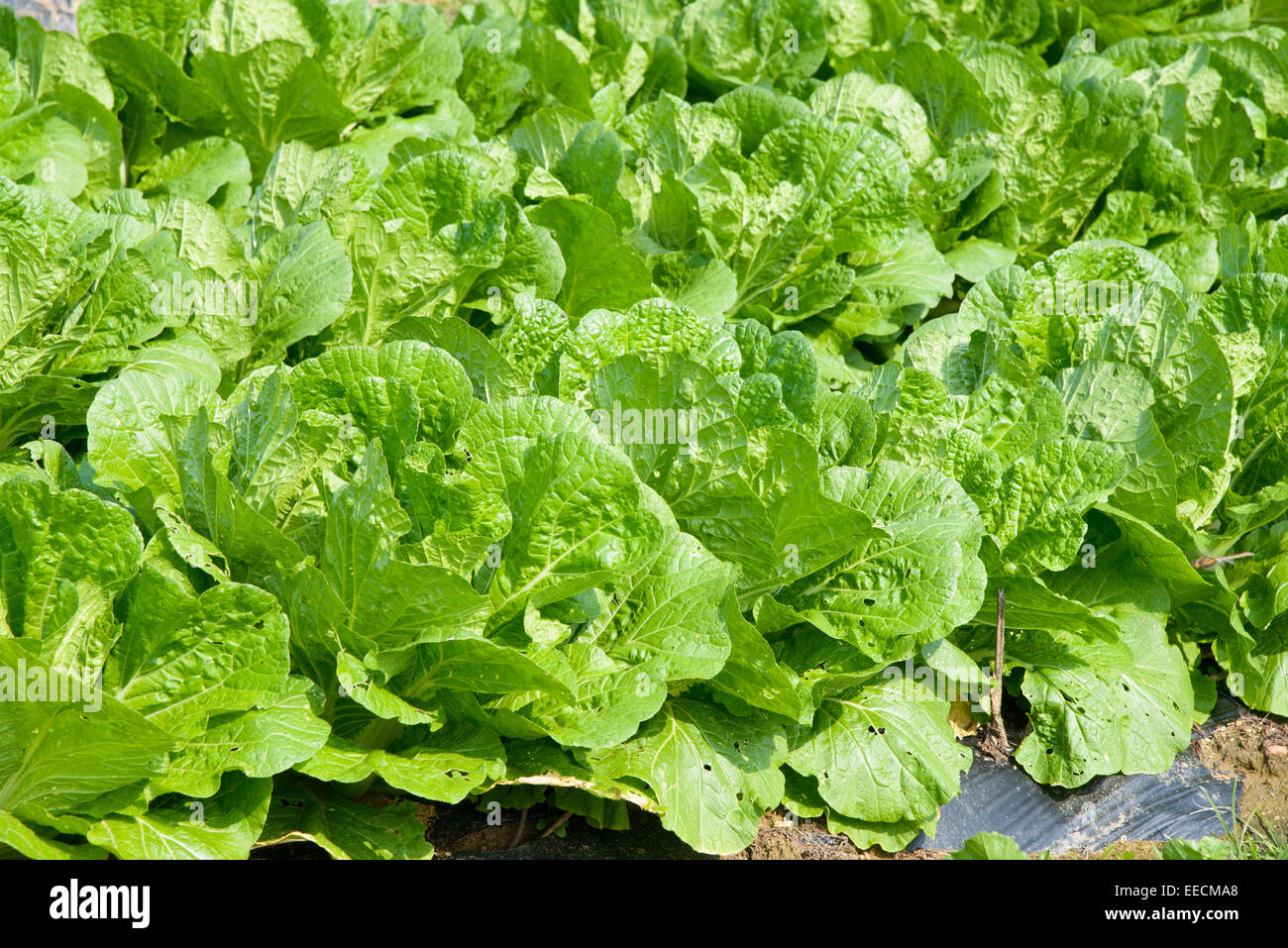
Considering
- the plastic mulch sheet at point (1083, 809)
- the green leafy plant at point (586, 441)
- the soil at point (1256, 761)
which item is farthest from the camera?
the soil at point (1256, 761)

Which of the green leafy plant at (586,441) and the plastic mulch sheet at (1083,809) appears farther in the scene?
the plastic mulch sheet at (1083,809)

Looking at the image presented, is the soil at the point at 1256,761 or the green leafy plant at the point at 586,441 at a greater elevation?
the green leafy plant at the point at 586,441

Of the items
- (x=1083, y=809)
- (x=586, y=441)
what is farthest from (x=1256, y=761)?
(x=586, y=441)

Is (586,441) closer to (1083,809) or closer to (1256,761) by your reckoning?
(1083,809)

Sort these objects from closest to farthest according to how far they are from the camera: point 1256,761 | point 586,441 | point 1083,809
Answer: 1. point 586,441
2. point 1083,809
3. point 1256,761

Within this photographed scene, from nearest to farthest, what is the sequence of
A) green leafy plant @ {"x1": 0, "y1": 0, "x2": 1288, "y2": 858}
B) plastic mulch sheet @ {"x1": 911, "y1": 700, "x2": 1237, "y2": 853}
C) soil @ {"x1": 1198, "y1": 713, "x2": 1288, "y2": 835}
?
green leafy plant @ {"x1": 0, "y1": 0, "x2": 1288, "y2": 858}, plastic mulch sheet @ {"x1": 911, "y1": 700, "x2": 1237, "y2": 853}, soil @ {"x1": 1198, "y1": 713, "x2": 1288, "y2": 835}

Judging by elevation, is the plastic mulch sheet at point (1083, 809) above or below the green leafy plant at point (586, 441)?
below

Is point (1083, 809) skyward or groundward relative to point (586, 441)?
groundward

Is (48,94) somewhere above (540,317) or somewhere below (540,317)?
above

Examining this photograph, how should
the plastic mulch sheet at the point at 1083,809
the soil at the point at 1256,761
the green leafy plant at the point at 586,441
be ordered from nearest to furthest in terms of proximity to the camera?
the green leafy plant at the point at 586,441, the plastic mulch sheet at the point at 1083,809, the soil at the point at 1256,761

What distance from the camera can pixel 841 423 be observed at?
295 cm

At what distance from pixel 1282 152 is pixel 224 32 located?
12.9ft

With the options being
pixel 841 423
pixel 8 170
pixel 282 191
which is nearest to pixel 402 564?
pixel 841 423

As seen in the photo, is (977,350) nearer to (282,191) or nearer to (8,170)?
(282,191)
